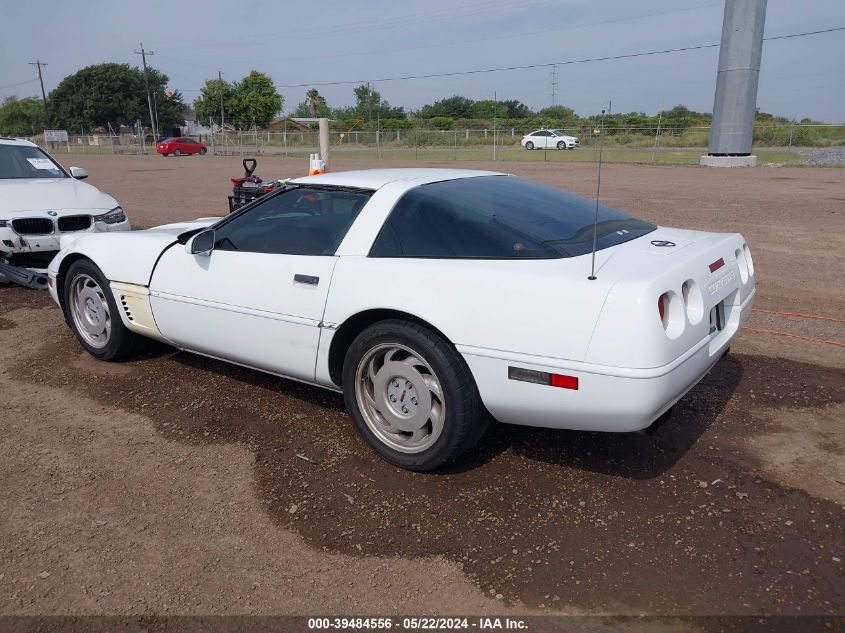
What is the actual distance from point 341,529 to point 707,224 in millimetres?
10215

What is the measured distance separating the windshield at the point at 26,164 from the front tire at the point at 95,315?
4320 millimetres

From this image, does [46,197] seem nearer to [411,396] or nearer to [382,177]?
[382,177]

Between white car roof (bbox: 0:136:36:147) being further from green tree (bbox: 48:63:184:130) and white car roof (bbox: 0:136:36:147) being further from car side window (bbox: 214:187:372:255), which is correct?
green tree (bbox: 48:63:184:130)

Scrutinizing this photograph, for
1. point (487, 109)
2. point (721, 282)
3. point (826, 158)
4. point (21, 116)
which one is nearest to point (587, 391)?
point (721, 282)

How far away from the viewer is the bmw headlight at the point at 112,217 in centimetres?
776

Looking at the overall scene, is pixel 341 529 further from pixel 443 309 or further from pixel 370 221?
pixel 370 221

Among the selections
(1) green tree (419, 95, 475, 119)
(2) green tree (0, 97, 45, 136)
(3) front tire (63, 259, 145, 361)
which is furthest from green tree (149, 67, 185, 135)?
(3) front tire (63, 259, 145, 361)

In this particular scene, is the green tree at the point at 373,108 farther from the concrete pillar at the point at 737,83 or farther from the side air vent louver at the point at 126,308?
the side air vent louver at the point at 126,308

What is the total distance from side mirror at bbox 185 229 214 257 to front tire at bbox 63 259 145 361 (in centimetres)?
99

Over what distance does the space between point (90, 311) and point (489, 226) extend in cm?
321

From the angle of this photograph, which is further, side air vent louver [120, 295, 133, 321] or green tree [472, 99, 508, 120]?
green tree [472, 99, 508, 120]

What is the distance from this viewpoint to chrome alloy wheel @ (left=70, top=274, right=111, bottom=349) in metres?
4.87

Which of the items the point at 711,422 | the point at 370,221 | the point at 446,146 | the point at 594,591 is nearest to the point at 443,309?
the point at 370,221

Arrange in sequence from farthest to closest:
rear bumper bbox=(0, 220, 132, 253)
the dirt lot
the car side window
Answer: rear bumper bbox=(0, 220, 132, 253), the car side window, the dirt lot
